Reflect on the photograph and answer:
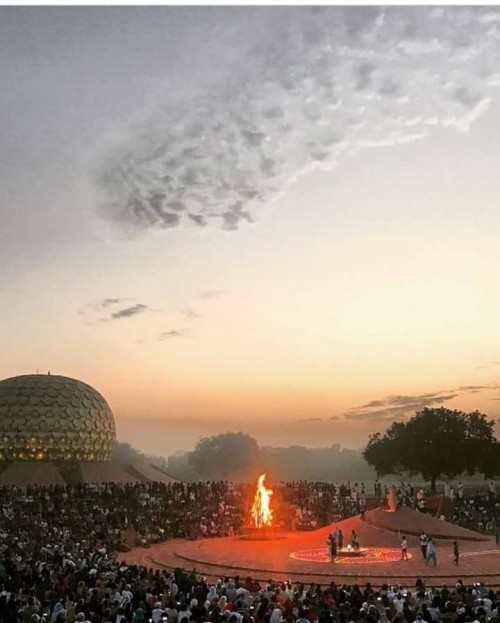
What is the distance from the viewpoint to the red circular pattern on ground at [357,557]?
2309 centimetres

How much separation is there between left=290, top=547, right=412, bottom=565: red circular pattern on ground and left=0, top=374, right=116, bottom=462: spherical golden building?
82.8ft

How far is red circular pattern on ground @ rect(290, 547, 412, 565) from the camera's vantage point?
23094mm

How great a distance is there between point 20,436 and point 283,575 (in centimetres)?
2980

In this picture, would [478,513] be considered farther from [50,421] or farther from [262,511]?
[50,421]

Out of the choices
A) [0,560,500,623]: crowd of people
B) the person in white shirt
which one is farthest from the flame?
the person in white shirt

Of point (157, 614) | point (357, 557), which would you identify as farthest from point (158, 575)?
point (357, 557)

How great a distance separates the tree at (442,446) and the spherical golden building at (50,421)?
79.3ft

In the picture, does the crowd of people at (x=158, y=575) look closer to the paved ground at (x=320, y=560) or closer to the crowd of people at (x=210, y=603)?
the crowd of people at (x=210, y=603)

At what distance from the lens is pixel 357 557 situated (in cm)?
2391

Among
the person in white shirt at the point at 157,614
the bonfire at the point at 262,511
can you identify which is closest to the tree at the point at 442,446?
the bonfire at the point at 262,511

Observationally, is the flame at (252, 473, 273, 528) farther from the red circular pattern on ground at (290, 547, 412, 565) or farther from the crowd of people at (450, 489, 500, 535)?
the crowd of people at (450, 489, 500, 535)

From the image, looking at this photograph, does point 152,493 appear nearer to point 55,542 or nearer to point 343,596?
point 55,542

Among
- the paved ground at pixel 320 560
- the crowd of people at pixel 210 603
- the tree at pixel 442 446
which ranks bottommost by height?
the paved ground at pixel 320 560

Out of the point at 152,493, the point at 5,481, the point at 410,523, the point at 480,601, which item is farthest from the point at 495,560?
the point at 5,481
